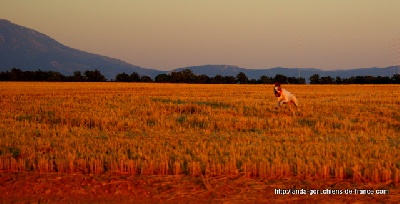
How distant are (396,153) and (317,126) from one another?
532 centimetres

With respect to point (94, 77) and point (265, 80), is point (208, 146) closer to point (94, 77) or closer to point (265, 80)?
point (265, 80)

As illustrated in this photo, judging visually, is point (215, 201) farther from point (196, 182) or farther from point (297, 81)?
point (297, 81)

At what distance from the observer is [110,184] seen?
8.10m

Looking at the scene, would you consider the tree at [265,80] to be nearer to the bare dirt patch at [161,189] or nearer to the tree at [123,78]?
the tree at [123,78]

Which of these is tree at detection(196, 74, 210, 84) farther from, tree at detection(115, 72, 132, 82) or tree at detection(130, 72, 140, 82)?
tree at detection(115, 72, 132, 82)

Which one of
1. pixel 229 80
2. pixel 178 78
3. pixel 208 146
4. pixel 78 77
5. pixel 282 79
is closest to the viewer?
pixel 208 146

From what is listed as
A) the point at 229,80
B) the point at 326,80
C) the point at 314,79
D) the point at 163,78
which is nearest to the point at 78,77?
the point at 163,78

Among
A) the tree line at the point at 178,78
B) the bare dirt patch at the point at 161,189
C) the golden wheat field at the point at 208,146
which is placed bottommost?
the bare dirt patch at the point at 161,189

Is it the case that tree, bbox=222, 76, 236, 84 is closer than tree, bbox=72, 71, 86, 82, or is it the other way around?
tree, bbox=72, 71, 86, 82

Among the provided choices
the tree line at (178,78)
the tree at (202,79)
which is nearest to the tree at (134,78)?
the tree line at (178,78)

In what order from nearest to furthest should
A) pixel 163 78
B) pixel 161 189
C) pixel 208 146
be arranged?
1. pixel 161 189
2. pixel 208 146
3. pixel 163 78

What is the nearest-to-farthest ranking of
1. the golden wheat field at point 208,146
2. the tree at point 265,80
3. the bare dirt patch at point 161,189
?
the bare dirt patch at point 161,189
the golden wheat field at point 208,146
the tree at point 265,80

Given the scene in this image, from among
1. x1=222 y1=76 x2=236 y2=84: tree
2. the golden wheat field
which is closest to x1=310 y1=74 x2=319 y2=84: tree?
x1=222 y1=76 x2=236 y2=84: tree

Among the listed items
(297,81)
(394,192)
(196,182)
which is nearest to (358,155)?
(394,192)
